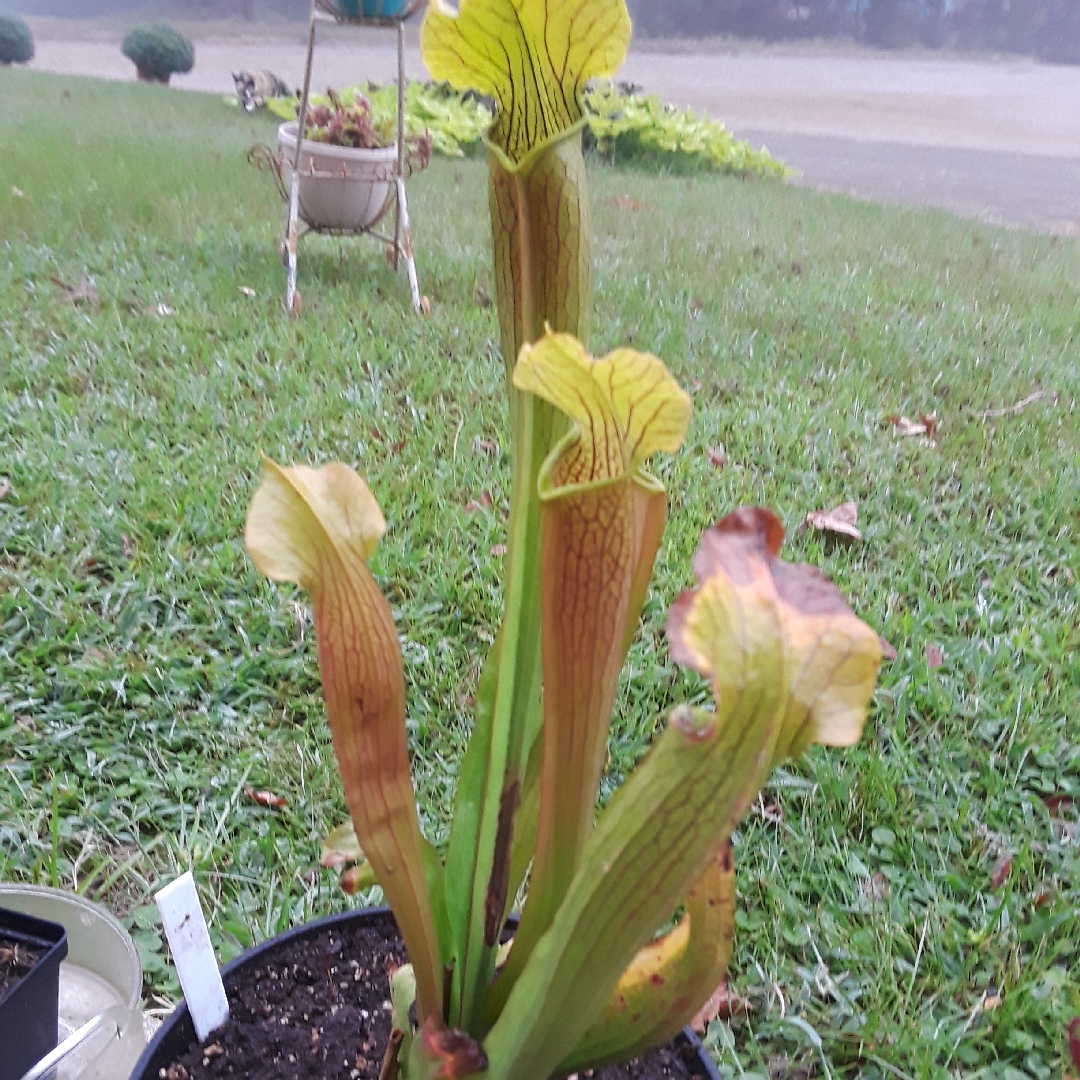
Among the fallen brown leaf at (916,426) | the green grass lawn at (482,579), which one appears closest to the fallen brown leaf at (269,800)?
the green grass lawn at (482,579)

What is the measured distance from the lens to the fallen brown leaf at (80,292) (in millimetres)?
2363

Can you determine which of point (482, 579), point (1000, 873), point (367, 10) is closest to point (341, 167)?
point (367, 10)

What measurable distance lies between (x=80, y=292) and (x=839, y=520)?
81.2 inches

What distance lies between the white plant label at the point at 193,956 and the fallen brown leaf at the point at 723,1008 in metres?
0.48

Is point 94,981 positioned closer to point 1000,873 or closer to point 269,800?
point 269,800

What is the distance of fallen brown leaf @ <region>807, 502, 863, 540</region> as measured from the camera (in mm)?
1596

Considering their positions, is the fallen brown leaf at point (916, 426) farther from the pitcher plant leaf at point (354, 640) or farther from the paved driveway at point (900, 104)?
the paved driveway at point (900, 104)

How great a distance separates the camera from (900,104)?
427 centimetres

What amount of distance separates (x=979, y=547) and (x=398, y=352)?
1386 mm

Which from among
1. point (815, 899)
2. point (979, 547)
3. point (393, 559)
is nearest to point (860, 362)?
point (979, 547)

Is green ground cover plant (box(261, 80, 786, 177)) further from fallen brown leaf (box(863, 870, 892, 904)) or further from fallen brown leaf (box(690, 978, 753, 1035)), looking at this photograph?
fallen brown leaf (box(690, 978, 753, 1035))

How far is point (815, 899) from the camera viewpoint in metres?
0.99

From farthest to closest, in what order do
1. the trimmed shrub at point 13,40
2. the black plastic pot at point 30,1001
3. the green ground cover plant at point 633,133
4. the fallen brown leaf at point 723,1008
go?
the green ground cover plant at point 633,133 → the trimmed shrub at point 13,40 → the fallen brown leaf at point 723,1008 → the black plastic pot at point 30,1001

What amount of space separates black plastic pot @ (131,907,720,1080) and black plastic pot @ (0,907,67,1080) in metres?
0.18
